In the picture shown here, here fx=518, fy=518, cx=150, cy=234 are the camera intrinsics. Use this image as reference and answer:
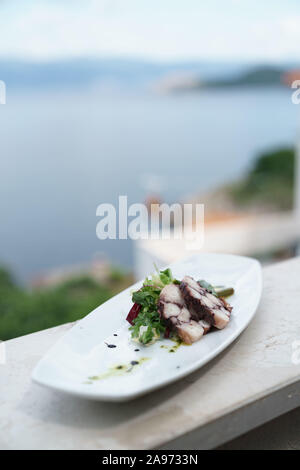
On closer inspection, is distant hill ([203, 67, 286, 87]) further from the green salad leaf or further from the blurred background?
the green salad leaf

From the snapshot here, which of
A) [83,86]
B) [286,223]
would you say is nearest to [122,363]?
[286,223]

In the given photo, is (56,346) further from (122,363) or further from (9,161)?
(9,161)

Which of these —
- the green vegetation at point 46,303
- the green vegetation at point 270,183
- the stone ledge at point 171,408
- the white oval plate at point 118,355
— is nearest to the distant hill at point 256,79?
the green vegetation at point 270,183

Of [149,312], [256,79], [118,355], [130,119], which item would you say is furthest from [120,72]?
[118,355]

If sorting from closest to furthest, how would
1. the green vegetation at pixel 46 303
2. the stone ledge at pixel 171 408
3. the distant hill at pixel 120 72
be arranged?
the stone ledge at pixel 171 408 < the green vegetation at pixel 46 303 < the distant hill at pixel 120 72

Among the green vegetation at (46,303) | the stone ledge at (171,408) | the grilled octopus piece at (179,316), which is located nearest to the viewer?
the stone ledge at (171,408)

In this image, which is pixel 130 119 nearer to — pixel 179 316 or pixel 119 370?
pixel 179 316

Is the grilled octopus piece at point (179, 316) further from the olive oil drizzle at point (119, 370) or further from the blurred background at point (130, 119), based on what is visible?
the blurred background at point (130, 119)

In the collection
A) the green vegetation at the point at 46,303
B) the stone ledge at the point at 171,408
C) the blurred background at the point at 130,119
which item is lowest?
the green vegetation at the point at 46,303
